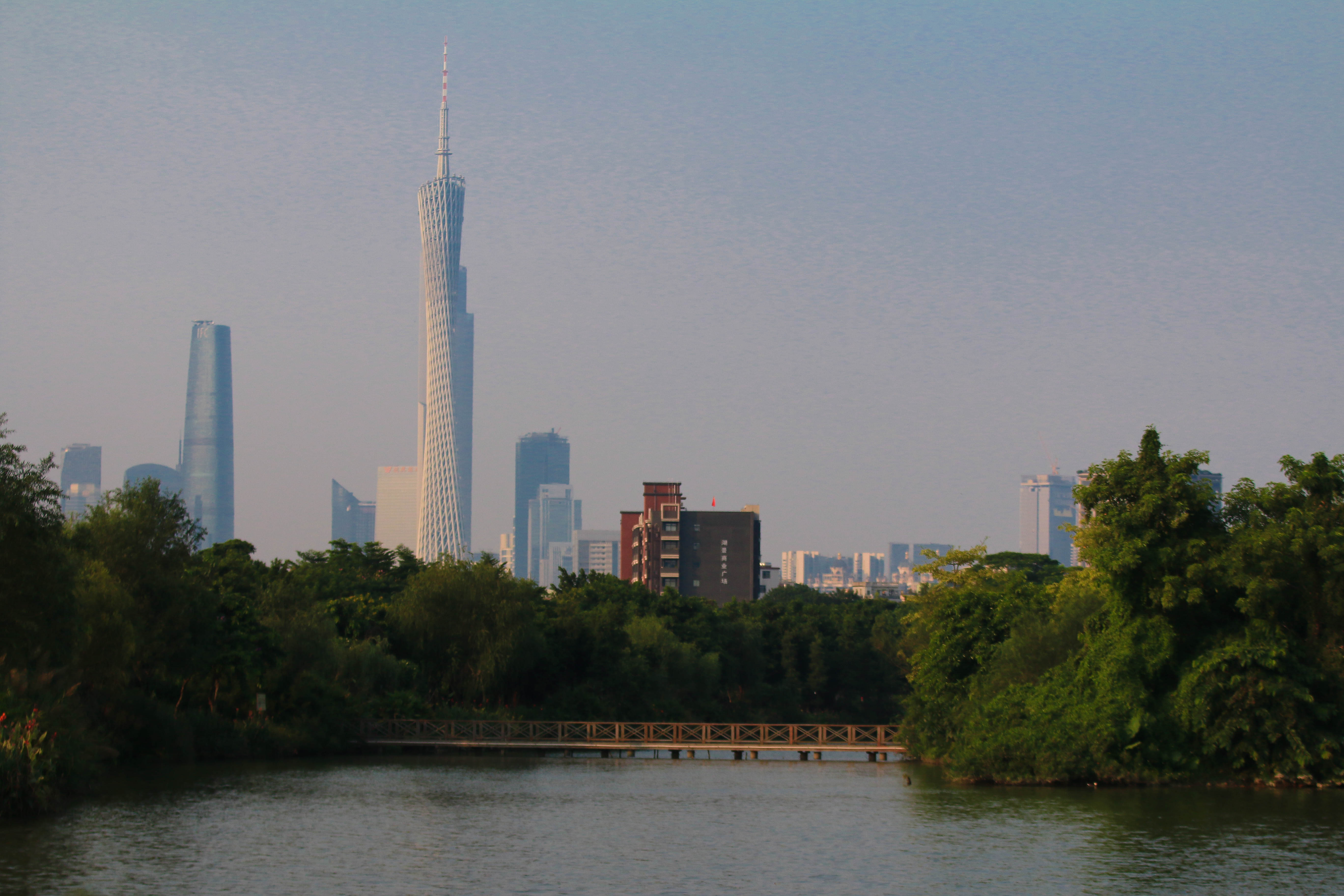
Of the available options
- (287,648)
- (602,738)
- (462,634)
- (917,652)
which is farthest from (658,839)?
(462,634)

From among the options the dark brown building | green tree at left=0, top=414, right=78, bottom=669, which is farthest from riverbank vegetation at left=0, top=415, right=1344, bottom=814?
the dark brown building

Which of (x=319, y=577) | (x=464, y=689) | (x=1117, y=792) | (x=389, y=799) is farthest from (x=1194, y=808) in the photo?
(x=319, y=577)

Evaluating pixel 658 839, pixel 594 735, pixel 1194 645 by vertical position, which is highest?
pixel 1194 645

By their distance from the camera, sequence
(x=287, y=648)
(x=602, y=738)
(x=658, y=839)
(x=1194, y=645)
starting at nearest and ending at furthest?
(x=658, y=839)
(x=1194, y=645)
(x=287, y=648)
(x=602, y=738)

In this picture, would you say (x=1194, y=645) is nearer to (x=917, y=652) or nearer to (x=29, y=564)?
(x=917, y=652)

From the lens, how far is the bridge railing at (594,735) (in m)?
59.9

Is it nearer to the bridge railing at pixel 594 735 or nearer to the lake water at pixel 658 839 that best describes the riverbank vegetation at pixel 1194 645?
the lake water at pixel 658 839

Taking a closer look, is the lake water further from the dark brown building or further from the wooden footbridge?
the dark brown building

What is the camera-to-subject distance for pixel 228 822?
3194 cm

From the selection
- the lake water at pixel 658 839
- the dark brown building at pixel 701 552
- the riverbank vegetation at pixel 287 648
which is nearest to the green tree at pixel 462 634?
the riverbank vegetation at pixel 287 648

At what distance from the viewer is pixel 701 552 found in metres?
164

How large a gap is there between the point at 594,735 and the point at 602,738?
6.30ft

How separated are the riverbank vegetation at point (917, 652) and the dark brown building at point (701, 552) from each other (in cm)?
9124

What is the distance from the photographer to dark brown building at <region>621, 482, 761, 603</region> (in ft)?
533
